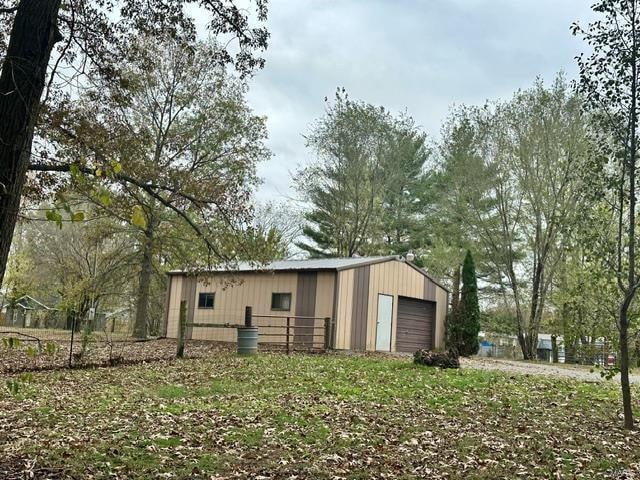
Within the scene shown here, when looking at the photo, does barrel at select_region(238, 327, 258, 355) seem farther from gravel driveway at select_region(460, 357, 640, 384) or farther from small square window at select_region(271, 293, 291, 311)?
gravel driveway at select_region(460, 357, 640, 384)

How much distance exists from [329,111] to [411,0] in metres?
20.6

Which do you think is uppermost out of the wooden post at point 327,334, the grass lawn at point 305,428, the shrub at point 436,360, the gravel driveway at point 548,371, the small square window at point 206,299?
the small square window at point 206,299

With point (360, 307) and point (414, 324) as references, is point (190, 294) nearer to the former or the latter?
point (360, 307)

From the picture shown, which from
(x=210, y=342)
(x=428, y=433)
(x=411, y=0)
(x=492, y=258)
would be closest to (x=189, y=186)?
(x=210, y=342)

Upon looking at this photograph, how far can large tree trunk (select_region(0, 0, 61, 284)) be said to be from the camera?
3678mm

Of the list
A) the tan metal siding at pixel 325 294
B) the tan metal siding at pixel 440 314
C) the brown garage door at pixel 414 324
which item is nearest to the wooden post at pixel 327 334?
the tan metal siding at pixel 325 294

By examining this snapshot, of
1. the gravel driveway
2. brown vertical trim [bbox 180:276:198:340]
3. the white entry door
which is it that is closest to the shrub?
the gravel driveway

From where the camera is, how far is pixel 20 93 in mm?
3783

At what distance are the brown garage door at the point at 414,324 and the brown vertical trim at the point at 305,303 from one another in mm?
3327

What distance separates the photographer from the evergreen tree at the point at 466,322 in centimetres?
1973

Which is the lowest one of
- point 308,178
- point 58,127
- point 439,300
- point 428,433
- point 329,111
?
point 428,433

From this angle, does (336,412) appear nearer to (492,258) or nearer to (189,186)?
(189,186)

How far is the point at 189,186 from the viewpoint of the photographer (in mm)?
15289

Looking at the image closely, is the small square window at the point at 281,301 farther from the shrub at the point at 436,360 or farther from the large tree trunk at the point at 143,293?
the shrub at the point at 436,360
